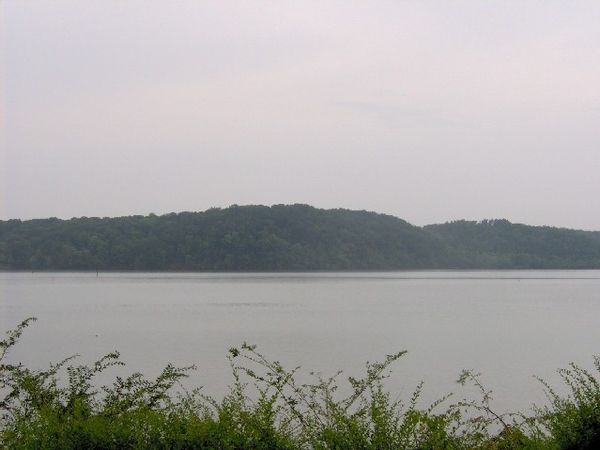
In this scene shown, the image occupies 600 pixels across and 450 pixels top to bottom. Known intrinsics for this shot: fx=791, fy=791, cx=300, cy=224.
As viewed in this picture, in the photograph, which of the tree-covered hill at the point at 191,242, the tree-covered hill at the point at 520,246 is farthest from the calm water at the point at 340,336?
the tree-covered hill at the point at 520,246

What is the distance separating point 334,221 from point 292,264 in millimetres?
9743

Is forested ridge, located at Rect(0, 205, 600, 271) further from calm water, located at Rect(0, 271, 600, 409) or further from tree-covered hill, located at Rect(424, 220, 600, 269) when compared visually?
calm water, located at Rect(0, 271, 600, 409)

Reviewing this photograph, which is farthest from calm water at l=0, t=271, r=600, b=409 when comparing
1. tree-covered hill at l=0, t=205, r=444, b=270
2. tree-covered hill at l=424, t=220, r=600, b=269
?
tree-covered hill at l=424, t=220, r=600, b=269

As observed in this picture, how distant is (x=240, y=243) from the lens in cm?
11244

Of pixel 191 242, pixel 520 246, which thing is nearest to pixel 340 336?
pixel 191 242

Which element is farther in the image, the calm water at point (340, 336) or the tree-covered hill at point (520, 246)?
the tree-covered hill at point (520, 246)

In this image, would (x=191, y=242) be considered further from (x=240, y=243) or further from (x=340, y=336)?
(x=340, y=336)

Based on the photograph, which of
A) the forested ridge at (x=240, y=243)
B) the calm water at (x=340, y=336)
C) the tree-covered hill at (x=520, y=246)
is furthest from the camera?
the tree-covered hill at (x=520, y=246)

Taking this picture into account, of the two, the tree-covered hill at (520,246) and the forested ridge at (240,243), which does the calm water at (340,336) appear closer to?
the forested ridge at (240,243)

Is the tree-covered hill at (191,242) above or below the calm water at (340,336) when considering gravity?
above

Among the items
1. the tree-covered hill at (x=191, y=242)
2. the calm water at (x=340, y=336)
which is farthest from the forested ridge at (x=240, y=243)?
the calm water at (x=340, y=336)

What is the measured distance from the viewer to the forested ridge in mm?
110438

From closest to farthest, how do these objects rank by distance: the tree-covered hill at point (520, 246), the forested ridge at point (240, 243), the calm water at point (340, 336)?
the calm water at point (340, 336) → the forested ridge at point (240, 243) → the tree-covered hill at point (520, 246)

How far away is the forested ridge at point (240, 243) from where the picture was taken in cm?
11044
